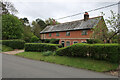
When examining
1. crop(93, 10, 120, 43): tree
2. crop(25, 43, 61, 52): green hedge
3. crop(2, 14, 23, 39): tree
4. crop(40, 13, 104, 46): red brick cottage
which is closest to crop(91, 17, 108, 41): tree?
crop(93, 10, 120, 43): tree

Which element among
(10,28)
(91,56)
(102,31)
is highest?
(10,28)

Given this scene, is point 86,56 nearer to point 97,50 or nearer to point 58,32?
point 97,50

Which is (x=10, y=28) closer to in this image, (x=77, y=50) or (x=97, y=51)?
(x=77, y=50)

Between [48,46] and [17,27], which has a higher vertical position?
[17,27]

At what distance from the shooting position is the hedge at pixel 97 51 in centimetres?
716

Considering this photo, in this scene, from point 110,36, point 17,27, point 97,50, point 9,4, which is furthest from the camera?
point 9,4

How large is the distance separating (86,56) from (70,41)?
36.5 feet

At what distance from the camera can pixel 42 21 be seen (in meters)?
50.3

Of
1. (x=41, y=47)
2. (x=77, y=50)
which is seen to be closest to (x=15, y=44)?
(x=41, y=47)

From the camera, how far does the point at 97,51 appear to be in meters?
8.12

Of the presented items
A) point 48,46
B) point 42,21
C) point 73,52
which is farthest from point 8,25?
point 42,21

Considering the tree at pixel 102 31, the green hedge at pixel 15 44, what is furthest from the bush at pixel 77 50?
the green hedge at pixel 15 44

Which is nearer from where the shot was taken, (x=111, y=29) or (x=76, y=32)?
(x=111, y=29)

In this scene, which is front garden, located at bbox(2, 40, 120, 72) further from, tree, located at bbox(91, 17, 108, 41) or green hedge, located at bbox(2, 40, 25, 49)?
green hedge, located at bbox(2, 40, 25, 49)
